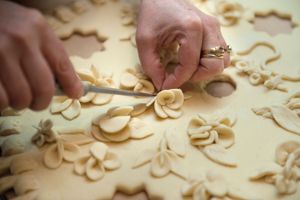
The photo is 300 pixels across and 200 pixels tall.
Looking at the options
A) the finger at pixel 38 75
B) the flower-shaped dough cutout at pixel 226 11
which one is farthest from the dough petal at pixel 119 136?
the flower-shaped dough cutout at pixel 226 11

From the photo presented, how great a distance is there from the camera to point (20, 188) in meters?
0.76

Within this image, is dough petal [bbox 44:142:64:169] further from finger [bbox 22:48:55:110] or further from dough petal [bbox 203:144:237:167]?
dough petal [bbox 203:144:237:167]

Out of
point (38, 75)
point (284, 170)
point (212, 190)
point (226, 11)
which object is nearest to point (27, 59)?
point (38, 75)

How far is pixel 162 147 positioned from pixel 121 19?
52 cm

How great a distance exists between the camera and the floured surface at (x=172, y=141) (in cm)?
76

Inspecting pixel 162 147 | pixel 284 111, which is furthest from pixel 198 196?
A: pixel 284 111

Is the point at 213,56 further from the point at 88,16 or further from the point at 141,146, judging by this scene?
the point at 88,16

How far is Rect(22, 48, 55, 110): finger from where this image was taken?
0.66m

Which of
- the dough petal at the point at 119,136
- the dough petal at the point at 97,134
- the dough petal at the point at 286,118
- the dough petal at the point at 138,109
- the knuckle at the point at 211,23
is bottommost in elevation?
the dough petal at the point at 97,134

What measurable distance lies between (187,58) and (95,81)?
24cm

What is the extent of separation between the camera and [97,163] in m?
0.80

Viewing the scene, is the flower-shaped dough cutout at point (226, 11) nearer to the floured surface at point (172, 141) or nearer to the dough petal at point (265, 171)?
the floured surface at point (172, 141)

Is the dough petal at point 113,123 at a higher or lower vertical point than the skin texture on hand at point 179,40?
lower

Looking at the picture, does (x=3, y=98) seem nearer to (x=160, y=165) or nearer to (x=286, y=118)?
(x=160, y=165)
